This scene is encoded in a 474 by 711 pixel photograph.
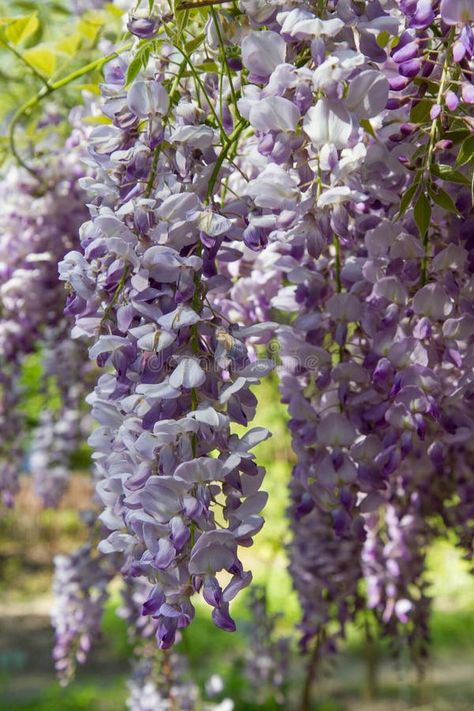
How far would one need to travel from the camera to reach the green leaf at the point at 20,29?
1.50 metres

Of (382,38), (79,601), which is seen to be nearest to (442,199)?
(382,38)

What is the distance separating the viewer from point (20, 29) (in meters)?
1.52

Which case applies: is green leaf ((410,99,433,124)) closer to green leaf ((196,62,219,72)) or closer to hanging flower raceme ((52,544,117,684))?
green leaf ((196,62,219,72))

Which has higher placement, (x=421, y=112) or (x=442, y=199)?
(x=421, y=112)

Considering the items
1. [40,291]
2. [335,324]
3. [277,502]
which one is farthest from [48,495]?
[335,324]

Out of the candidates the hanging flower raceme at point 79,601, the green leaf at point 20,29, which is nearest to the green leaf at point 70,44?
the green leaf at point 20,29

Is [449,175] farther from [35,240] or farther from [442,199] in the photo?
[35,240]

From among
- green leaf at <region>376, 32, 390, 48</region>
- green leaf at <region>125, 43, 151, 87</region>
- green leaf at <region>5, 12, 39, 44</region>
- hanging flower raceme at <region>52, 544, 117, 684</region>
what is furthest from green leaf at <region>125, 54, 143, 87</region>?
hanging flower raceme at <region>52, 544, 117, 684</region>

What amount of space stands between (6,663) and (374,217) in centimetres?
683

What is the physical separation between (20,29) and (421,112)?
81cm

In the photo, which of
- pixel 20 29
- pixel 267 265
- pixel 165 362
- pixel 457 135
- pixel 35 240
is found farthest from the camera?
pixel 35 240

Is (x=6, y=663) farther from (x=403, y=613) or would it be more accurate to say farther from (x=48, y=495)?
(x=403, y=613)

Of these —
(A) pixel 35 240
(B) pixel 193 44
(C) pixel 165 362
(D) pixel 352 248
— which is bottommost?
(C) pixel 165 362

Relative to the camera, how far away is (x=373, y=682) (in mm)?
5023
